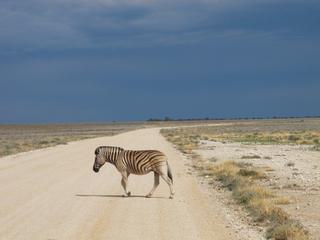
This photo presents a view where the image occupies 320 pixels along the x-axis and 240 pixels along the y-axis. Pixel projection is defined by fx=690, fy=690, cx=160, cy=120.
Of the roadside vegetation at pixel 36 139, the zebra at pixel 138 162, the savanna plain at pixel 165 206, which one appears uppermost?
the zebra at pixel 138 162

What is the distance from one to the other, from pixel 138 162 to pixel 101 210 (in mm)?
2756

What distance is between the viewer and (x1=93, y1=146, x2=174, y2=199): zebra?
1744 cm

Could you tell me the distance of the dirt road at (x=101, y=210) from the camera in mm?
12227

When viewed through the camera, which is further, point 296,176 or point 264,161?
point 264,161

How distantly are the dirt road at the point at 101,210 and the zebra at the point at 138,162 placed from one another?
495 millimetres

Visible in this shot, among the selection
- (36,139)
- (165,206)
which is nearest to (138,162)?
(165,206)

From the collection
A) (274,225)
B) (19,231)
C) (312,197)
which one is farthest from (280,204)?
(19,231)

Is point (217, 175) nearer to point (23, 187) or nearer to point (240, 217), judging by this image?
point (23, 187)

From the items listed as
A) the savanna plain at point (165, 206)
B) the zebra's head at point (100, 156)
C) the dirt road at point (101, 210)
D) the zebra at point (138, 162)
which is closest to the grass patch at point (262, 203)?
the savanna plain at point (165, 206)

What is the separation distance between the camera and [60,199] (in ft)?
57.3

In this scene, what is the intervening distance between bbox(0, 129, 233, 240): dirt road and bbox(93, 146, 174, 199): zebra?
0.49 m

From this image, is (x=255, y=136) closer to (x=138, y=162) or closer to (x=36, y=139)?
(x=36, y=139)

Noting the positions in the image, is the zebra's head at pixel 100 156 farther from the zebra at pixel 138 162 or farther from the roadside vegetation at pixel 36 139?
the roadside vegetation at pixel 36 139

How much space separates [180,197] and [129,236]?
595 centimetres
